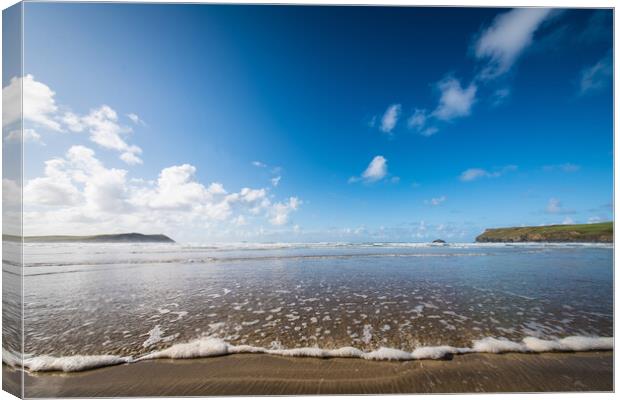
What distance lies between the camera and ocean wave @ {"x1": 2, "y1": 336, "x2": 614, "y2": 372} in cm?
329

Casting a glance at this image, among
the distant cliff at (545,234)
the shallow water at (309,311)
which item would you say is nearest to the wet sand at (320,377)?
the shallow water at (309,311)

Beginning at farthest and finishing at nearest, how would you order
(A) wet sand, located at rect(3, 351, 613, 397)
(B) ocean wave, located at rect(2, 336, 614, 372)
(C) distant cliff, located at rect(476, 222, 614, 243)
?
(C) distant cliff, located at rect(476, 222, 614, 243) → (B) ocean wave, located at rect(2, 336, 614, 372) → (A) wet sand, located at rect(3, 351, 613, 397)

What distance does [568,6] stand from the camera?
370 cm

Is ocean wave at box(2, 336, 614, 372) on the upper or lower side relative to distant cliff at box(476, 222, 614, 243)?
upper

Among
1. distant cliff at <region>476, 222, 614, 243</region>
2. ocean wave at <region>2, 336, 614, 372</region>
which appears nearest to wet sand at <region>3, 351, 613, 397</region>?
ocean wave at <region>2, 336, 614, 372</region>

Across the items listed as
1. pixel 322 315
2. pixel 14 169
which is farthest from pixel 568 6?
pixel 14 169

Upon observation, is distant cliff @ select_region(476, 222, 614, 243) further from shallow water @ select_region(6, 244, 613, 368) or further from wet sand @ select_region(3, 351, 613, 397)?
wet sand @ select_region(3, 351, 613, 397)

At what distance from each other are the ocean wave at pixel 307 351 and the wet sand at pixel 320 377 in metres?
0.09

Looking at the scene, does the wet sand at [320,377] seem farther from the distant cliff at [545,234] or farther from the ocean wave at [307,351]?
the distant cliff at [545,234]

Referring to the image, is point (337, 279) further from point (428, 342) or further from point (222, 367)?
point (222, 367)

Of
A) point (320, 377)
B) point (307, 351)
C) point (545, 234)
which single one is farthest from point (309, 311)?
point (545, 234)

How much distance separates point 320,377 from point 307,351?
1.46ft

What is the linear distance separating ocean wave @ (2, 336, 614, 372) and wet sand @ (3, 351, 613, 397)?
9 centimetres

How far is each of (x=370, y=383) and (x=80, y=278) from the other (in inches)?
404
